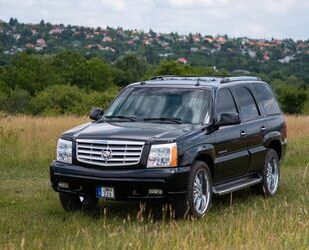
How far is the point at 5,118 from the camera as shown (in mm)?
21203

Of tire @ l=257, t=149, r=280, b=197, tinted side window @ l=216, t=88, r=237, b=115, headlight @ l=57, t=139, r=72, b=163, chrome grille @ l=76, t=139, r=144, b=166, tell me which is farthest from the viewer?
tire @ l=257, t=149, r=280, b=197

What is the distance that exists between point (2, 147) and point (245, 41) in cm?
17231

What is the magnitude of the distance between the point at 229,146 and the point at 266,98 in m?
2.00

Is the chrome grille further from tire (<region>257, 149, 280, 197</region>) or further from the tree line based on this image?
the tree line

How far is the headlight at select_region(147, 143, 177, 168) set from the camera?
8133 millimetres

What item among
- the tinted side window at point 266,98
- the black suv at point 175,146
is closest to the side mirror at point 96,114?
the black suv at point 175,146

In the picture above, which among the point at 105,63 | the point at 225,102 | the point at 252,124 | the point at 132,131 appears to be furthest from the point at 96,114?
the point at 105,63

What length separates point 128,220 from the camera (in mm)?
7984

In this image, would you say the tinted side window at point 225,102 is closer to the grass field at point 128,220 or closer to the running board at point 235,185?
the running board at point 235,185

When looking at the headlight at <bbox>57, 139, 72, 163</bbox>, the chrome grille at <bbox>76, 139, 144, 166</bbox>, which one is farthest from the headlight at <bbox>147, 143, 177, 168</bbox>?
the headlight at <bbox>57, 139, 72, 163</bbox>

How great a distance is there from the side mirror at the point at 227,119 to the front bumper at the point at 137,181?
108 centimetres

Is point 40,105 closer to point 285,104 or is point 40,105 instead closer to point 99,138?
point 285,104

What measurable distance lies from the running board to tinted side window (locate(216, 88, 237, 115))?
3.23 ft

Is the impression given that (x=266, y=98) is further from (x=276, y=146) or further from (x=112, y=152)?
(x=112, y=152)
